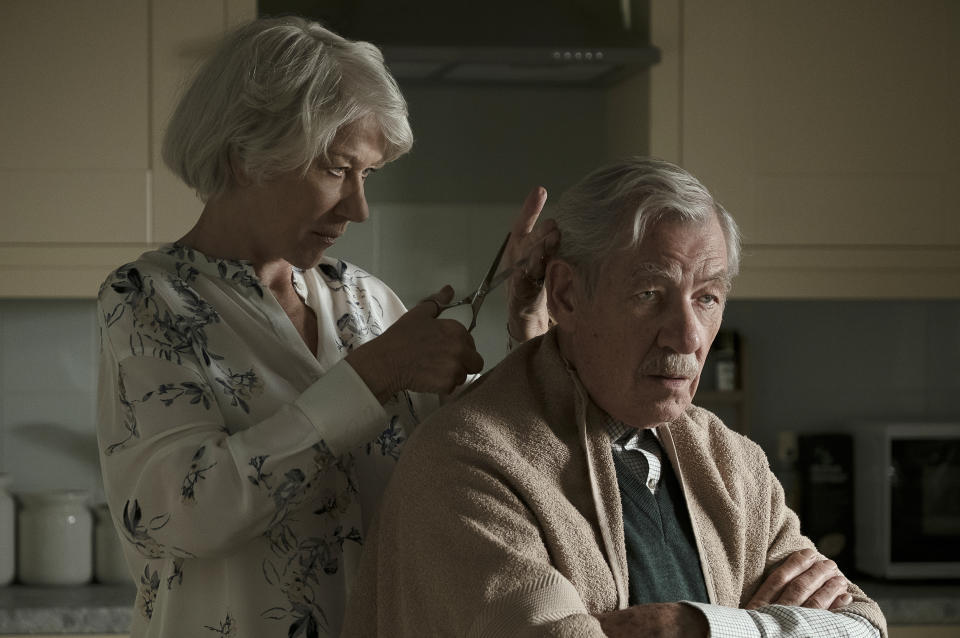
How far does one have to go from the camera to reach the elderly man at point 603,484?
3.71ft

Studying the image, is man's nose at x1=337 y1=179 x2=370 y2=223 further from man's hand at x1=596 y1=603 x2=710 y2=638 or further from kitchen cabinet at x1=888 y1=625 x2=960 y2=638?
kitchen cabinet at x1=888 y1=625 x2=960 y2=638

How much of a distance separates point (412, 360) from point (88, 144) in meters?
1.52

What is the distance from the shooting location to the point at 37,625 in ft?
7.74

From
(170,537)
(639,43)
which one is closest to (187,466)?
(170,537)

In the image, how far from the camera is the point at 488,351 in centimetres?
302

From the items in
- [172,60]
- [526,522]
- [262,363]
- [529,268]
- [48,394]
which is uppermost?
[172,60]

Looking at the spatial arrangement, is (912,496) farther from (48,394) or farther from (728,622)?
(48,394)

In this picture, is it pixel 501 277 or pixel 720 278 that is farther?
pixel 501 277

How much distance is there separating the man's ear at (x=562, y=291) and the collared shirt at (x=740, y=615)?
12cm

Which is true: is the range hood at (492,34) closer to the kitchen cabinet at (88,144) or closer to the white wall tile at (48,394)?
the kitchen cabinet at (88,144)

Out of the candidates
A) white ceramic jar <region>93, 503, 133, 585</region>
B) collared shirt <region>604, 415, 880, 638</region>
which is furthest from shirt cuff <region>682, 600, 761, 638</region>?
white ceramic jar <region>93, 503, 133, 585</region>

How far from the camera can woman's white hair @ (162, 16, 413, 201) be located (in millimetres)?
1328

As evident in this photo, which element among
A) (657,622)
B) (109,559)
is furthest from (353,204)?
(109,559)

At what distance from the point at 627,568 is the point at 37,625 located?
1.58 metres
